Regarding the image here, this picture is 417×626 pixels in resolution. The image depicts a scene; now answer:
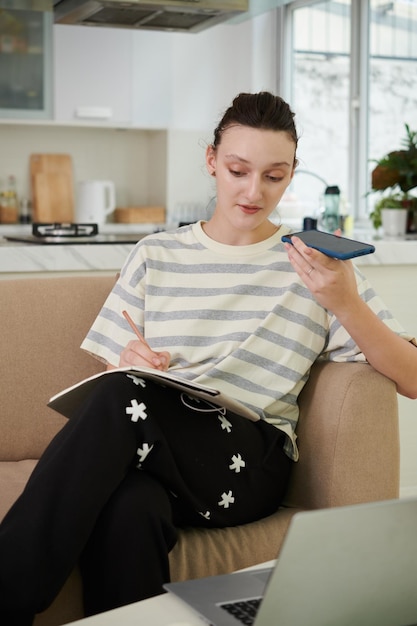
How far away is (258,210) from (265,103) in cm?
21

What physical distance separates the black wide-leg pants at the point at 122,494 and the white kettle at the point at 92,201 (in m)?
3.90

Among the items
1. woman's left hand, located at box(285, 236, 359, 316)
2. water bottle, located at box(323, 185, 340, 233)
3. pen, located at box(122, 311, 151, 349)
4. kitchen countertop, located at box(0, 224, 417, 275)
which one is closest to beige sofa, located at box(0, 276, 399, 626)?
woman's left hand, located at box(285, 236, 359, 316)

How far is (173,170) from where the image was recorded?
19.1 feet

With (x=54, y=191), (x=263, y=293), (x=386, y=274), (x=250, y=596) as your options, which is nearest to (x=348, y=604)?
(x=250, y=596)

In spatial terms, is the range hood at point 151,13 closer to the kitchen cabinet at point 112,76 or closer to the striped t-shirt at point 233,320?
the kitchen cabinet at point 112,76

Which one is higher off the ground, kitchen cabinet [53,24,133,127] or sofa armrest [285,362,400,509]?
kitchen cabinet [53,24,133,127]

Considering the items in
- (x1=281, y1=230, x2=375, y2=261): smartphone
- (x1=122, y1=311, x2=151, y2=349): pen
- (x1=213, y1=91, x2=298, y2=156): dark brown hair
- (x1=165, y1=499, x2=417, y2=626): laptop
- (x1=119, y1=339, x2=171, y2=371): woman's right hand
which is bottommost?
(x1=165, y1=499, x2=417, y2=626): laptop

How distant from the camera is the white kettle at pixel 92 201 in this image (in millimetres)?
5527

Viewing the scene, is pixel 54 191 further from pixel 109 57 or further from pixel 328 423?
pixel 328 423

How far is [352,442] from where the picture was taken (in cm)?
184

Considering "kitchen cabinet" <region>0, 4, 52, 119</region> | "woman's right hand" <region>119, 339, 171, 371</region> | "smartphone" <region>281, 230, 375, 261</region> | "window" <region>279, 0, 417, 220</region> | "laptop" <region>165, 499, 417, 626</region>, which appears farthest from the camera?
"kitchen cabinet" <region>0, 4, 52, 119</region>

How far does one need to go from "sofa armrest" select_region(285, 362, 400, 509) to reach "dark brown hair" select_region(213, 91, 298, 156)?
486mm

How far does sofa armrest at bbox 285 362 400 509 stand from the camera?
184 cm

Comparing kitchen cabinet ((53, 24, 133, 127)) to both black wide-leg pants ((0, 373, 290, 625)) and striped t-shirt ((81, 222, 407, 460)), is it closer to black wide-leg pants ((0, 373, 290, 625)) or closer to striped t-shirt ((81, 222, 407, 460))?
striped t-shirt ((81, 222, 407, 460))
